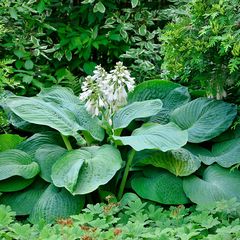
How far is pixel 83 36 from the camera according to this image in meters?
5.05

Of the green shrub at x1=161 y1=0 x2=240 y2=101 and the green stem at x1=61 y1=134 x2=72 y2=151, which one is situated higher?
the green shrub at x1=161 y1=0 x2=240 y2=101

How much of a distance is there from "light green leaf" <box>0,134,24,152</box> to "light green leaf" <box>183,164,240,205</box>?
3.95 ft

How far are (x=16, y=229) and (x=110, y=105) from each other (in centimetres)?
135

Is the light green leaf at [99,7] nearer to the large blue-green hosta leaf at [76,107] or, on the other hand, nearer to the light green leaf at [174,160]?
the large blue-green hosta leaf at [76,107]

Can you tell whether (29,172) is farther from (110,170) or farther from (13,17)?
(13,17)

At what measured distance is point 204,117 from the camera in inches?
145

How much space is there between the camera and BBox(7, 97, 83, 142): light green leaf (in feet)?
11.4

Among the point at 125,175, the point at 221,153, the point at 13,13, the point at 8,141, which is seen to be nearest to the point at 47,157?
the point at 8,141

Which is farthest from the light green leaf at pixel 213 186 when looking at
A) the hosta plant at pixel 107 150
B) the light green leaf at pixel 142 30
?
the light green leaf at pixel 142 30

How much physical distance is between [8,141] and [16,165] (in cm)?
38

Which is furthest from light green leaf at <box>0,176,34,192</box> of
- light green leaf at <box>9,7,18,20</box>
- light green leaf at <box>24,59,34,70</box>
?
light green leaf at <box>9,7,18,20</box>

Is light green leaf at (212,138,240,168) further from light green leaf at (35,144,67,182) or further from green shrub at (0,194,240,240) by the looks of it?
light green leaf at (35,144,67,182)

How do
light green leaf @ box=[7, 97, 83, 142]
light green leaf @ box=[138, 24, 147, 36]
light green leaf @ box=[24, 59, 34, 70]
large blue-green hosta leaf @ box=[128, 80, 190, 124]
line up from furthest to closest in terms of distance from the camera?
light green leaf @ box=[138, 24, 147, 36], light green leaf @ box=[24, 59, 34, 70], large blue-green hosta leaf @ box=[128, 80, 190, 124], light green leaf @ box=[7, 97, 83, 142]

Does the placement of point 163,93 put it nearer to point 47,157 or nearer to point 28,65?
point 47,157
